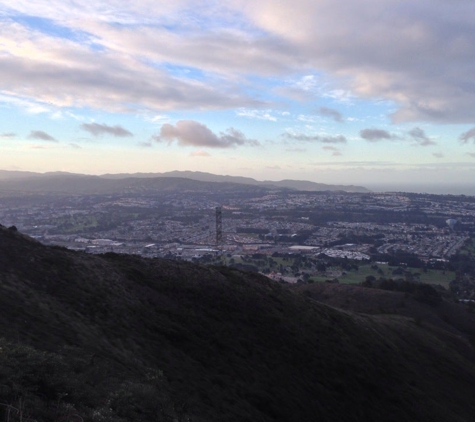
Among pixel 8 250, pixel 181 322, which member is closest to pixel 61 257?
pixel 8 250

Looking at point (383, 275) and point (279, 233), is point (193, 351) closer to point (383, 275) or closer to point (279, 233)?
point (383, 275)

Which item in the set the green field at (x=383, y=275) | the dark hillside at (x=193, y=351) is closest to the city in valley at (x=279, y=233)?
the green field at (x=383, y=275)

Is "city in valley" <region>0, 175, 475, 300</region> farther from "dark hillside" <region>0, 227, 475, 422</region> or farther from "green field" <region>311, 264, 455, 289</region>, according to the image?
"dark hillside" <region>0, 227, 475, 422</region>

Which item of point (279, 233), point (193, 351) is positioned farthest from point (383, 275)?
point (193, 351)

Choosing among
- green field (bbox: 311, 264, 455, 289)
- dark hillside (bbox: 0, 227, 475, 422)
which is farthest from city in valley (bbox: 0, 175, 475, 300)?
dark hillside (bbox: 0, 227, 475, 422)

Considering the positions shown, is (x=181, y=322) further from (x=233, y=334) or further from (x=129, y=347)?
(x=129, y=347)

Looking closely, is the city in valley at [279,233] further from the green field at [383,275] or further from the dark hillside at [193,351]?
the dark hillside at [193,351]
